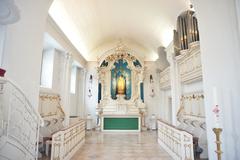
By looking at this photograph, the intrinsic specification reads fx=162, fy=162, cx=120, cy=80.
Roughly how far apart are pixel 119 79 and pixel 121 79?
12 centimetres

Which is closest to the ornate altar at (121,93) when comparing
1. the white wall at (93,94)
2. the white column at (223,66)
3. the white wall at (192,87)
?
the white wall at (93,94)

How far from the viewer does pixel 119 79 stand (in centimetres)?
961

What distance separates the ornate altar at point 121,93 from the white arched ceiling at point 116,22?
996 mm

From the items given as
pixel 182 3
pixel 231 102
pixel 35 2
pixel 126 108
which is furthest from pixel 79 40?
pixel 231 102

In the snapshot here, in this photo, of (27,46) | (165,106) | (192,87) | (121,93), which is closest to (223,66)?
(27,46)

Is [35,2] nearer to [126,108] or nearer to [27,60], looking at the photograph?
[27,60]

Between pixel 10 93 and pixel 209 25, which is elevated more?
pixel 209 25

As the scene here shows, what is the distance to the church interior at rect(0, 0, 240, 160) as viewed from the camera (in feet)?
7.39

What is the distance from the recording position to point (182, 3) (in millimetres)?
5078

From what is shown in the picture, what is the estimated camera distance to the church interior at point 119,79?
2.25m

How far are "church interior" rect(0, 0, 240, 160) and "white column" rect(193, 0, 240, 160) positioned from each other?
0.01 m

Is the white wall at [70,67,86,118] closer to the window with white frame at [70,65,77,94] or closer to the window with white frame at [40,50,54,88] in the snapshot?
the window with white frame at [70,65,77,94]

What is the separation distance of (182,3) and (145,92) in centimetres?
554

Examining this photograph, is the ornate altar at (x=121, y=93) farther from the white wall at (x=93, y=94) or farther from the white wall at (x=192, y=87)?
the white wall at (x=192, y=87)
